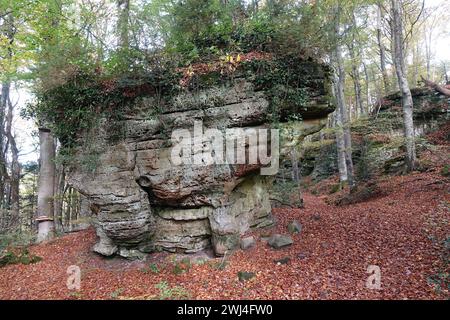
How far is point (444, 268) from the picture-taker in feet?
16.9

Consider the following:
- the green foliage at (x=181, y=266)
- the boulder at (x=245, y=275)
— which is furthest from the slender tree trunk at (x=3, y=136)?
the boulder at (x=245, y=275)

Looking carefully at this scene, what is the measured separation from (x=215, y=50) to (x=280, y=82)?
2.18 meters

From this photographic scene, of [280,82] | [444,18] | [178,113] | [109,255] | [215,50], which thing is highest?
[444,18]

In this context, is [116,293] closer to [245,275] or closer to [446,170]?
[245,275]

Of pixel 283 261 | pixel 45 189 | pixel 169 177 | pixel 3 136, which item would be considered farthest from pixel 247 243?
pixel 3 136

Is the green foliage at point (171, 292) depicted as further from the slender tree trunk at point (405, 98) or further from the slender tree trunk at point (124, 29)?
the slender tree trunk at point (405, 98)

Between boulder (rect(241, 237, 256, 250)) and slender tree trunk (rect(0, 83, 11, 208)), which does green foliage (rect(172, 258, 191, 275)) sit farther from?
slender tree trunk (rect(0, 83, 11, 208))

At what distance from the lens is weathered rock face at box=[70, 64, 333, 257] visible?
24.1 ft

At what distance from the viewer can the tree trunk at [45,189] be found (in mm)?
9477

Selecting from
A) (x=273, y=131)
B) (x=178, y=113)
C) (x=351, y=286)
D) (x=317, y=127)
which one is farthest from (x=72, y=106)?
(x=351, y=286)

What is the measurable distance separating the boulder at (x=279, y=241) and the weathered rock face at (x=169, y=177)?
106cm

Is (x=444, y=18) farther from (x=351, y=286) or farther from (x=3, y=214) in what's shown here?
(x=3, y=214)

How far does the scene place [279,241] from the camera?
24.4 feet

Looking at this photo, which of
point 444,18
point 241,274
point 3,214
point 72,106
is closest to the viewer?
point 241,274
